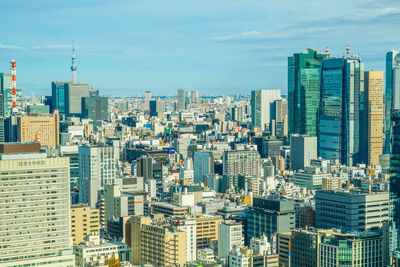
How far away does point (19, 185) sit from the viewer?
3059cm

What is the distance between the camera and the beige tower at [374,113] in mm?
83125

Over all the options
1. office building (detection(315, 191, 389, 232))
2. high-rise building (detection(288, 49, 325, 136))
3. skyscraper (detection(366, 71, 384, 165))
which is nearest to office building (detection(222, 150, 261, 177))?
skyscraper (detection(366, 71, 384, 165))

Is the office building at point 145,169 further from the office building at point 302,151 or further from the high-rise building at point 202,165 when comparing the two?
the office building at point 302,151

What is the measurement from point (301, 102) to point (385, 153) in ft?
47.2

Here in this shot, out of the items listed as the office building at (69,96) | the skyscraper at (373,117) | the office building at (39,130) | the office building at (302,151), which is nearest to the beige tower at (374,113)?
the skyscraper at (373,117)

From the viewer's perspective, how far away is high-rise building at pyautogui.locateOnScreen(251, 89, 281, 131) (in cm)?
12406

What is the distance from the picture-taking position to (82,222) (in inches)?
1658

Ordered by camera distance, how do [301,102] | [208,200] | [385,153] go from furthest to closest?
[301,102]
[385,153]
[208,200]

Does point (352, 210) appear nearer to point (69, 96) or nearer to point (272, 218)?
point (272, 218)

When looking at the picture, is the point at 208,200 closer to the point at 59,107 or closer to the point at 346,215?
the point at 346,215

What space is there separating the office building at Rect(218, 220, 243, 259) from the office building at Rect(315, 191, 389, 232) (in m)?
7.11

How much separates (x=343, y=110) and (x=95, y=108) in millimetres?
54480

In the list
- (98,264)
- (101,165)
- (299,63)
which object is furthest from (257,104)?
(98,264)

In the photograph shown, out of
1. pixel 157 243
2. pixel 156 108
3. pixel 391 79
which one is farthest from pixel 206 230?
pixel 156 108
